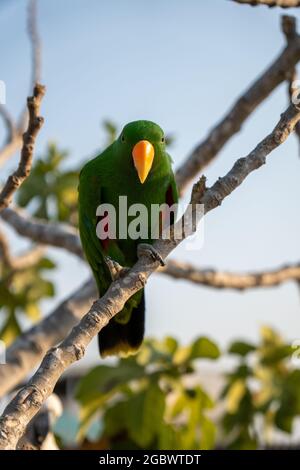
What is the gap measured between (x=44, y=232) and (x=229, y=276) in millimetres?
1250

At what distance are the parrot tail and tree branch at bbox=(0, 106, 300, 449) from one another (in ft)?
3.75

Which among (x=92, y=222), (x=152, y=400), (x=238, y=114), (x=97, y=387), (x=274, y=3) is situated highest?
(x=238, y=114)

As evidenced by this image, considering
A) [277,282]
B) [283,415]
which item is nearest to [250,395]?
[283,415]

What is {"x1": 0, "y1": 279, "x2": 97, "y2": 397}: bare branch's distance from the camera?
13.9 ft

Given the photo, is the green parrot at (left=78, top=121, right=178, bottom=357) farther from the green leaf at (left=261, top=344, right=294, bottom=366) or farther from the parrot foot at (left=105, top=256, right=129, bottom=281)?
the green leaf at (left=261, top=344, right=294, bottom=366)

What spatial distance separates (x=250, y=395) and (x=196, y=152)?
1873mm

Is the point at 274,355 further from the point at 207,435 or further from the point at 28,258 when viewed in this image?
the point at 28,258

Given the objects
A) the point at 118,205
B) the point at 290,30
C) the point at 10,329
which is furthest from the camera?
the point at 10,329

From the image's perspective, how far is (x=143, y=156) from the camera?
10.8ft

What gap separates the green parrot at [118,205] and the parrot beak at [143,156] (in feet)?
0.52

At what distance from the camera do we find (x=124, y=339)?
146 inches

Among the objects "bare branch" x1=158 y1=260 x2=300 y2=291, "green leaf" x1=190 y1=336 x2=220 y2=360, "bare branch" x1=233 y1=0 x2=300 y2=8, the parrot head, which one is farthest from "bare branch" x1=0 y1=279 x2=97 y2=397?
"bare branch" x1=233 y1=0 x2=300 y2=8

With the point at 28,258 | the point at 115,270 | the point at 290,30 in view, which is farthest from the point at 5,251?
the point at 115,270
